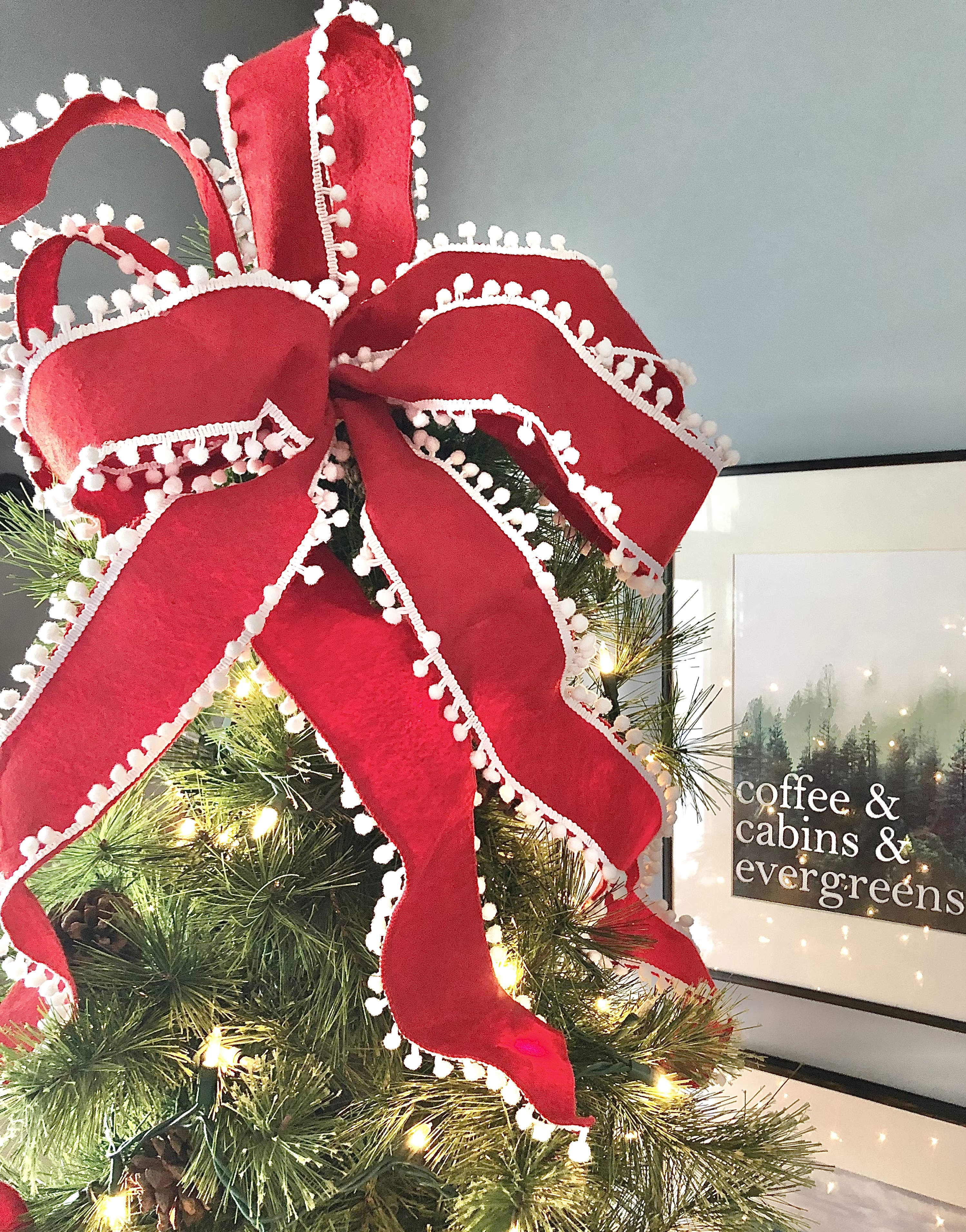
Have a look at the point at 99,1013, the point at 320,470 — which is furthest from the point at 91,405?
the point at 99,1013

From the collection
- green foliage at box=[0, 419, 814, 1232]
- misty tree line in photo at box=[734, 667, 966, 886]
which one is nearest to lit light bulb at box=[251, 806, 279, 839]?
green foliage at box=[0, 419, 814, 1232]

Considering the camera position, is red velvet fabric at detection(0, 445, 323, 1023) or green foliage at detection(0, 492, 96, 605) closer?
red velvet fabric at detection(0, 445, 323, 1023)

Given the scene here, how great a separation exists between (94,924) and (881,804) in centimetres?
67

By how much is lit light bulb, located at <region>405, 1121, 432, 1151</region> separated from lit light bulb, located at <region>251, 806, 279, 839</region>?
13 cm

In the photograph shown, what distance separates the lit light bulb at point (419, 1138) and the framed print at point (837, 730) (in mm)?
484

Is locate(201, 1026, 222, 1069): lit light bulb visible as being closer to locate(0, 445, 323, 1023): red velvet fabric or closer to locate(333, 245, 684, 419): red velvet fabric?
locate(0, 445, 323, 1023): red velvet fabric

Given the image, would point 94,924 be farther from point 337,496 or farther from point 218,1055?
point 337,496

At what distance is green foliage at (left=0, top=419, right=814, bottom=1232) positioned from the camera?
0.32 metres

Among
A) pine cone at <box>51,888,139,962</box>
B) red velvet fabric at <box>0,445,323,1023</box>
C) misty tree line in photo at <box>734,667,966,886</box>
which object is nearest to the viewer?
red velvet fabric at <box>0,445,323,1023</box>

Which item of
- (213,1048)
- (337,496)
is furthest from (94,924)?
(337,496)

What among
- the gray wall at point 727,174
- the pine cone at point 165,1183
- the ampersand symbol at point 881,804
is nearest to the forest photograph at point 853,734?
the ampersand symbol at point 881,804

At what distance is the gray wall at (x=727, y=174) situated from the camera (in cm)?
80

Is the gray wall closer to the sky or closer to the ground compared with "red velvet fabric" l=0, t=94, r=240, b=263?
closer to the sky

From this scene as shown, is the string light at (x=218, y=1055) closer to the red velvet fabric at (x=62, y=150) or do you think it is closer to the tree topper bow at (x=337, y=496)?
the tree topper bow at (x=337, y=496)
